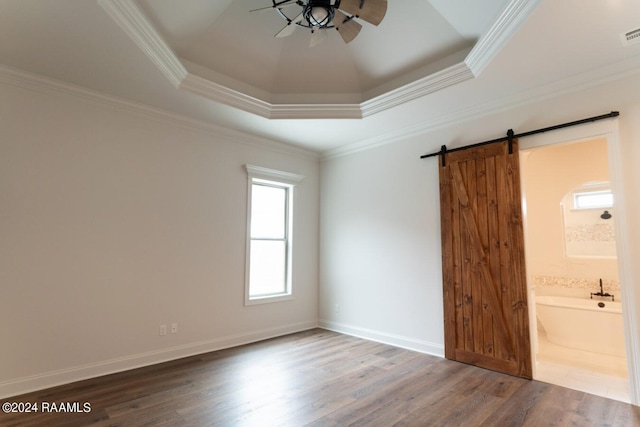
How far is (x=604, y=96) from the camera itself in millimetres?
A: 3008

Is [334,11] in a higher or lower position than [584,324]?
higher

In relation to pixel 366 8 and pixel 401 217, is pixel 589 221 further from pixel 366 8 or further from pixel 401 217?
pixel 366 8

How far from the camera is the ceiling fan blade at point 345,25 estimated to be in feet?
7.96

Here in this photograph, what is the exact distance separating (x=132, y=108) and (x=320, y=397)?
11.8 feet

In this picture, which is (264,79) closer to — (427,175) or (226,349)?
(427,175)

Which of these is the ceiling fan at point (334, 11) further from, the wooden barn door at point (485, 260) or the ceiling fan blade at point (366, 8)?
the wooden barn door at point (485, 260)

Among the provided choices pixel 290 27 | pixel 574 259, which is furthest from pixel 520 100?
pixel 574 259

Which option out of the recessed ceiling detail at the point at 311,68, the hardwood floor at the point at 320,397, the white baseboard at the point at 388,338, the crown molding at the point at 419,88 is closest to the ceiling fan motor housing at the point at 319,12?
the recessed ceiling detail at the point at 311,68

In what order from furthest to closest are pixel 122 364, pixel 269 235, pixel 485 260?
pixel 269 235 < pixel 485 260 < pixel 122 364

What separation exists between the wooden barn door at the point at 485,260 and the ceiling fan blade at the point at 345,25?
6.62ft

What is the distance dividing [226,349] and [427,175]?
3394mm

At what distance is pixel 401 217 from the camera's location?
445 cm

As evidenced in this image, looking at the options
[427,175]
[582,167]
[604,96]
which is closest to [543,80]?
[604,96]

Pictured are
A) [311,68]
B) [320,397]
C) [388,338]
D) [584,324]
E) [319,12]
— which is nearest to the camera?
[319,12]
